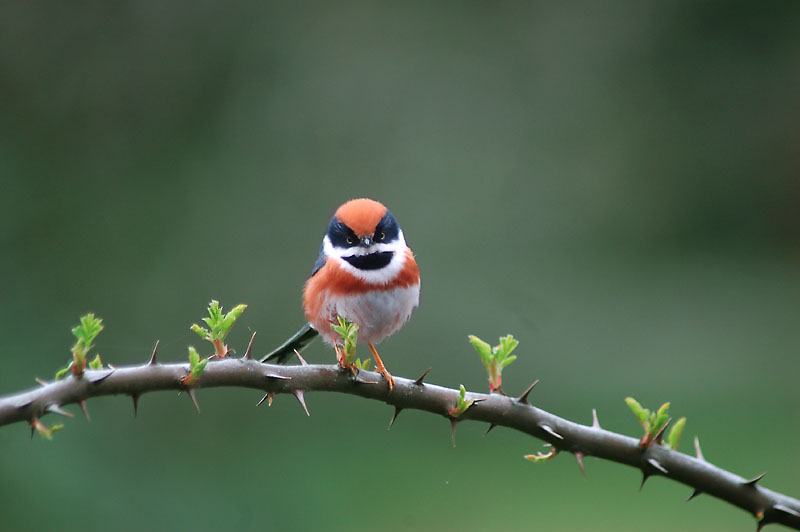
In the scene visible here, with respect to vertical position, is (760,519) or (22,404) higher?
(22,404)

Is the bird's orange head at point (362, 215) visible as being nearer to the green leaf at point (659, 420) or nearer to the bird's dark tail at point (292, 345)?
the bird's dark tail at point (292, 345)

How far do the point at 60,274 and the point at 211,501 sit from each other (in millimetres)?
2445

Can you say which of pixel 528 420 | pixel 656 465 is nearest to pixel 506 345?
pixel 528 420

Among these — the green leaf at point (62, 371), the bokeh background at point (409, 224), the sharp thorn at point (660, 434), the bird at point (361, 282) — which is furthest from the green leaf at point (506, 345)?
the bokeh background at point (409, 224)

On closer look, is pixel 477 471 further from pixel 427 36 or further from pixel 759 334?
pixel 427 36

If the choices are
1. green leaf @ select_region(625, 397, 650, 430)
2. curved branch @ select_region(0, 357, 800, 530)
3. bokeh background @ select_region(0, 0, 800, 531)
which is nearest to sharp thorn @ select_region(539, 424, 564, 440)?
curved branch @ select_region(0, 357, 800, 530)

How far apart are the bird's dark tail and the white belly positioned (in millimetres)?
155

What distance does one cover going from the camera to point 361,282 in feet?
10.8

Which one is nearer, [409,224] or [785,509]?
[785,509]

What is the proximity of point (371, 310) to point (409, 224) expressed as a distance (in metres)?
4.52

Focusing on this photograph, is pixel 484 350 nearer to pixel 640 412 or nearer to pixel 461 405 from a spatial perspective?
pixel 461 405

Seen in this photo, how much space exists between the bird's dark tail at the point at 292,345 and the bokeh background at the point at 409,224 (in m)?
2.11

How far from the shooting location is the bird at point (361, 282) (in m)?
3.25

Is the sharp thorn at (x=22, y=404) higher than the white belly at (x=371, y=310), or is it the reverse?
the sharp thorn at (x=22, y=404)
